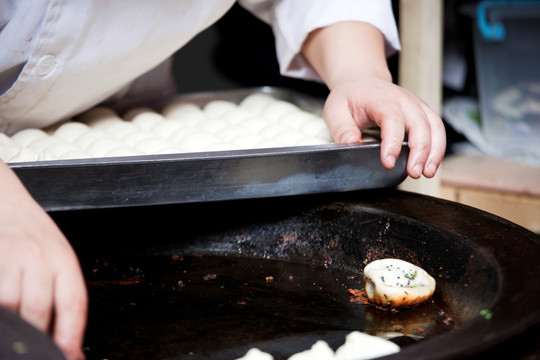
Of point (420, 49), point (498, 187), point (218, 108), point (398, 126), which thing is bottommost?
point (498, 187)

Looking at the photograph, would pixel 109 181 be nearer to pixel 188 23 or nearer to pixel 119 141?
pixel 119 141

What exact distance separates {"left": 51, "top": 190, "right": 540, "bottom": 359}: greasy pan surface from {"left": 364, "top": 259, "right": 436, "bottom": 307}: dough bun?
0.03 metres

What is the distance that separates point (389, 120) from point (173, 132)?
18.1 inches

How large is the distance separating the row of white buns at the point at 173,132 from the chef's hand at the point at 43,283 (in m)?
0.47

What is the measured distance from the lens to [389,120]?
105cm

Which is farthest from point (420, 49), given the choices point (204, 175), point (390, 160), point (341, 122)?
point (204, 175)

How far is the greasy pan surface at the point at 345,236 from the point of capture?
89 cm

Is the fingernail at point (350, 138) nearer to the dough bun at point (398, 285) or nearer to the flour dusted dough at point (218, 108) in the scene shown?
the dough bun at point (398, 285)

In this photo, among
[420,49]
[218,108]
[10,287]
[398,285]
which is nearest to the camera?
[10,287]

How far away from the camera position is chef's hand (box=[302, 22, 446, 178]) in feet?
3.44

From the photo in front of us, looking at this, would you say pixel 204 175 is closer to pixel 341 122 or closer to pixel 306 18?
pixel 341 122

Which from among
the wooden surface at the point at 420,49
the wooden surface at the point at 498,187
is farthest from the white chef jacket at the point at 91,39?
the wooden surface at the point at 498,187

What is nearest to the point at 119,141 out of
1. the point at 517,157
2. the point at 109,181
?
the point at 109,181

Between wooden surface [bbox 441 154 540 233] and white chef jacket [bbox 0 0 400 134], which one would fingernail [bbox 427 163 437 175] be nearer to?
white chef jacket [bbox 0 0 400 134]
